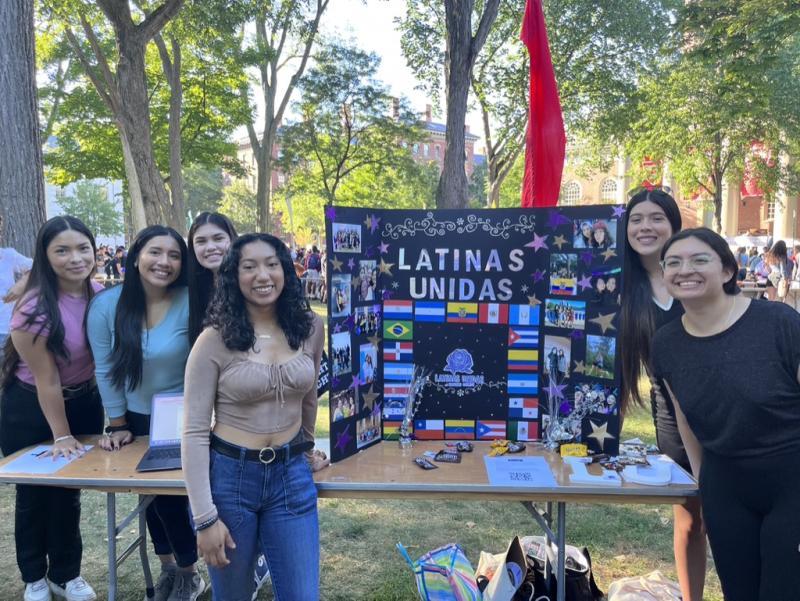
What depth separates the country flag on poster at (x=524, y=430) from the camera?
2928 mm

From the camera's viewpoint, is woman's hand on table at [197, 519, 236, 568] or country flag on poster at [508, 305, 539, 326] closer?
woman's hand on table at [197, 519, 236, 568]

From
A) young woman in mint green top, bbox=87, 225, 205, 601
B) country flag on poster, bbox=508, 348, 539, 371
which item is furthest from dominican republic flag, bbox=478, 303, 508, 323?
young woman in mint green top, bbox=87, 225, 205, 601

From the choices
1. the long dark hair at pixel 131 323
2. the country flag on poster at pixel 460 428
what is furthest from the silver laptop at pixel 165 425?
the country flag on poster at pixel 460 428

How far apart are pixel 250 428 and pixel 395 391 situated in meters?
1.01

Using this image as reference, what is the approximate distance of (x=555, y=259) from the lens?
2.76m

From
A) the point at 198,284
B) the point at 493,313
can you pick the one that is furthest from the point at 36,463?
the point at 493,313

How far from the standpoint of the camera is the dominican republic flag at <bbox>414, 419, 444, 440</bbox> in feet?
9.80

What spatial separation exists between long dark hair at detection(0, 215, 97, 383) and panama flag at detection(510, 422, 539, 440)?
88.4 inches

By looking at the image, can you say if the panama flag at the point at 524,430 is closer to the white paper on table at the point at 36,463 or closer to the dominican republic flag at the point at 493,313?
the dominican republic flag at the point at 493,313

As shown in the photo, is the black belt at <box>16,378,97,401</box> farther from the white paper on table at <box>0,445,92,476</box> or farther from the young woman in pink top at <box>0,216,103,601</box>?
the white paper on table at <box>0,445,92,476</box>

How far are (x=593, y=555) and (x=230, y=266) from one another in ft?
9.82

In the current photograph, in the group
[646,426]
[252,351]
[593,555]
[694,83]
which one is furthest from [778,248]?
[252,351]

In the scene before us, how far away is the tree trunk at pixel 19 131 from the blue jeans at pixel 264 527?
406 cm

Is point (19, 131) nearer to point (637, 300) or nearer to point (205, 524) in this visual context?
point (205, 524)
